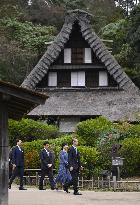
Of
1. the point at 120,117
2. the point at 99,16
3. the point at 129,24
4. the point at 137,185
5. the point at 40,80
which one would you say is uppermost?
the point at 99,16

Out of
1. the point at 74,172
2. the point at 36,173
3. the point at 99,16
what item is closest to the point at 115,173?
the point at 36,173

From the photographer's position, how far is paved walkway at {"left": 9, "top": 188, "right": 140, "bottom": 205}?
48.0 feet

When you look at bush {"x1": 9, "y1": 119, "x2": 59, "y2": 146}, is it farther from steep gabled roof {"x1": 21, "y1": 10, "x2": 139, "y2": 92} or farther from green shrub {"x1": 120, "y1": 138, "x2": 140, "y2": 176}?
steep gabled roof {"x1": 21, "y1": 10, "x2": 139, "y2": 92}

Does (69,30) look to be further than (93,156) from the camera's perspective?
Yes

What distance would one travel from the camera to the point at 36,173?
71.6 ft

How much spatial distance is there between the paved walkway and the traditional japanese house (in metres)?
16.1

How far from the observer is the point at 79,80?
37.3 meters

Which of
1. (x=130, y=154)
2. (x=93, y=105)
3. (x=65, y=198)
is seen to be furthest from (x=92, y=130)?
(x=65, y=198)

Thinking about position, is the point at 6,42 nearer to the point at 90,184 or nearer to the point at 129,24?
the point at 129,24

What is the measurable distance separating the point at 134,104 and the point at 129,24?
532 cm

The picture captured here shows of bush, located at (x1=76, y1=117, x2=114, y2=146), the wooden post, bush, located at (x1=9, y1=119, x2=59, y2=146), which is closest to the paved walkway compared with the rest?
the wooden post

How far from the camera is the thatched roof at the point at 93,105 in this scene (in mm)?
32938

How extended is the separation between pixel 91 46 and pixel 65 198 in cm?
2199

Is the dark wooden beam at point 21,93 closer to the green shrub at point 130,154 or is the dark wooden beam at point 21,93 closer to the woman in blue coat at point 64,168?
the woman in blue coat at point 64,168
